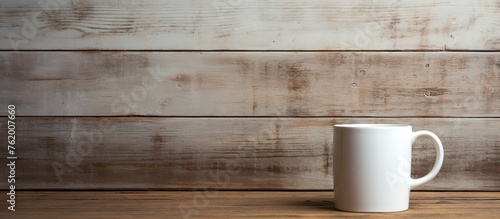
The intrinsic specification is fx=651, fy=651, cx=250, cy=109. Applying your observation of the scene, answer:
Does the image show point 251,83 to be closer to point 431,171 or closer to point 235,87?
point 235,87

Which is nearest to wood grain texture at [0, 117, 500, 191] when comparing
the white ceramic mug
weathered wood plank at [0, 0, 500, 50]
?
weathered wood plank at [0, 0, 500, 50]

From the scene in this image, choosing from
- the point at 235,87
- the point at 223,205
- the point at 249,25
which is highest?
the point at 249,25

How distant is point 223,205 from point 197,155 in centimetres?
18

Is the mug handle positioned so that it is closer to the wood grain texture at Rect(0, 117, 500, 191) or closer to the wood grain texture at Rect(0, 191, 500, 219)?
the wood grain texture at Rect(0, 191, 500, 219)

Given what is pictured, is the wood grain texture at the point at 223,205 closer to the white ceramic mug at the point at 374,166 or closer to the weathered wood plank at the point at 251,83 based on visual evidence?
the white ceramic mug at the point at 374,166

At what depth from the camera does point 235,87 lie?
1.07m

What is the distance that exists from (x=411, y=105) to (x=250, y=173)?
29 cm

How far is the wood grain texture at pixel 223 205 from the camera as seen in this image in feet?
2.70

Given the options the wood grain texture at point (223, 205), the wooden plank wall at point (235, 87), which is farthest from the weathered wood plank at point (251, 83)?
the wood grain texture at point (223, 205)

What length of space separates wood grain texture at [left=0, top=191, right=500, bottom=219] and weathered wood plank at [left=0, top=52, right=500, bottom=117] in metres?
0.13

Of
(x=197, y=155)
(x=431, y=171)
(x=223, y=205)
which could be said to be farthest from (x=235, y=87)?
(x=431, y=171)

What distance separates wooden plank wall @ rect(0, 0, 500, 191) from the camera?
3.47ft

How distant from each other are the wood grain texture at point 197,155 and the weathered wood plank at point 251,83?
0.02m

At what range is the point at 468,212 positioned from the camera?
0.85 metres
